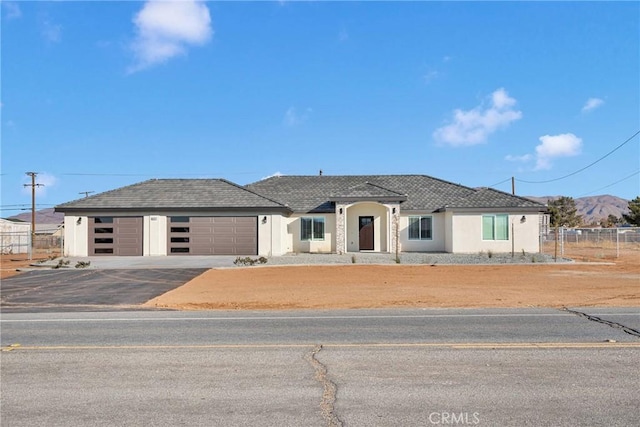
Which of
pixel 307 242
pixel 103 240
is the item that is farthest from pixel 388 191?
pixel 103 240

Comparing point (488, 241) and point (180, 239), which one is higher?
point (180, 239)

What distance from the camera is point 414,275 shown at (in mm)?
20094

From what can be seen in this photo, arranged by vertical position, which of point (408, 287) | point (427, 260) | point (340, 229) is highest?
point (340, 229)

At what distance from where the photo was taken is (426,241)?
31938mm

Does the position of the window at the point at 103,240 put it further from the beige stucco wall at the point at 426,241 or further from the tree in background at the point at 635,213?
the tree in background at the point at 635,213

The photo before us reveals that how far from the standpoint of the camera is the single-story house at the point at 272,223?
97.5ft

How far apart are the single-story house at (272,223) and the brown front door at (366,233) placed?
0.21ft

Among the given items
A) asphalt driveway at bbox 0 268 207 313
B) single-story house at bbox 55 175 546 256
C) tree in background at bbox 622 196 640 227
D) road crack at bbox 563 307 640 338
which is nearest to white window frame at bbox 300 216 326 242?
single-story house at bbox 55 175 546 256

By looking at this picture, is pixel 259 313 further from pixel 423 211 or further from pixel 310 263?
pixel 423 211

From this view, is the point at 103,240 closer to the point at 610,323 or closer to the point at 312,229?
the point at 312,229

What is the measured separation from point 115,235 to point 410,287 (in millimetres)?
21062

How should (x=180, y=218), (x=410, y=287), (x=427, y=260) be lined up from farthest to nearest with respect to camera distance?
(x=180, y=218)
(x=427, y=260)
(x=410, y=287)
